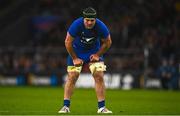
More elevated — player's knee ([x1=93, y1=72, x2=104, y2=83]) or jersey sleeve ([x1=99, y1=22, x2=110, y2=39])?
jersey sleeve ([x1=99, y1=22, x2=110, y2=39])

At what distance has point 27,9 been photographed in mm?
44344

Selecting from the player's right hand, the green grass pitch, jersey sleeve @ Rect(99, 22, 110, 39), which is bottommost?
the green grass pitch

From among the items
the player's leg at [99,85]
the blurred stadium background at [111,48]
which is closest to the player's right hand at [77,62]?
the player's leg at [99,85]

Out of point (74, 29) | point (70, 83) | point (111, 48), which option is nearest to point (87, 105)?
point (70, 83)

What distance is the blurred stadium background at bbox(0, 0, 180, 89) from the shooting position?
36.2 meters

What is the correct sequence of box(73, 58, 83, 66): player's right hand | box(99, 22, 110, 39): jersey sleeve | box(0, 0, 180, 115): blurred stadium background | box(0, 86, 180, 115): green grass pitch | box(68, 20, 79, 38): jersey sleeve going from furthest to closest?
box(0, 0, 180, 115): blurred stadium background < box(0, 86, 180, 115): green grass pitch < box(73, 58, 83, 66): player's right hand < box(99, 22, 110, 39): jersey sleeve < box(68, 20, 79, 38): jersey sleeve

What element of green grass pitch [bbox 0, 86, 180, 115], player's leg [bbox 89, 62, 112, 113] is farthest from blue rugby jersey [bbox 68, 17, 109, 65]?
green grass pitch [bbox 0, 86, 180, 115]

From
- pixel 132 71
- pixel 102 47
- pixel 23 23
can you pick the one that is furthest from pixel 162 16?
pixel 102 47

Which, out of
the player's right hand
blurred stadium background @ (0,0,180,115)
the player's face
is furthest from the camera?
blurred stadium background @ (0,0,180,115)

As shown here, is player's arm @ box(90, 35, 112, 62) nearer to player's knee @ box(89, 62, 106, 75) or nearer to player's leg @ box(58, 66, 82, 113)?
player's knee @ box(89, 62, 106, 75)

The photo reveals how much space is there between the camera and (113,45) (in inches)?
1543

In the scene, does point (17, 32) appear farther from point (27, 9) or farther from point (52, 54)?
point (52, 54)

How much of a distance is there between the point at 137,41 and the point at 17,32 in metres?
8.33

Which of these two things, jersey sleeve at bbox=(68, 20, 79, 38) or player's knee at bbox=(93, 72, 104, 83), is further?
player's knee at bbox=(93, 72, 104, 83)
